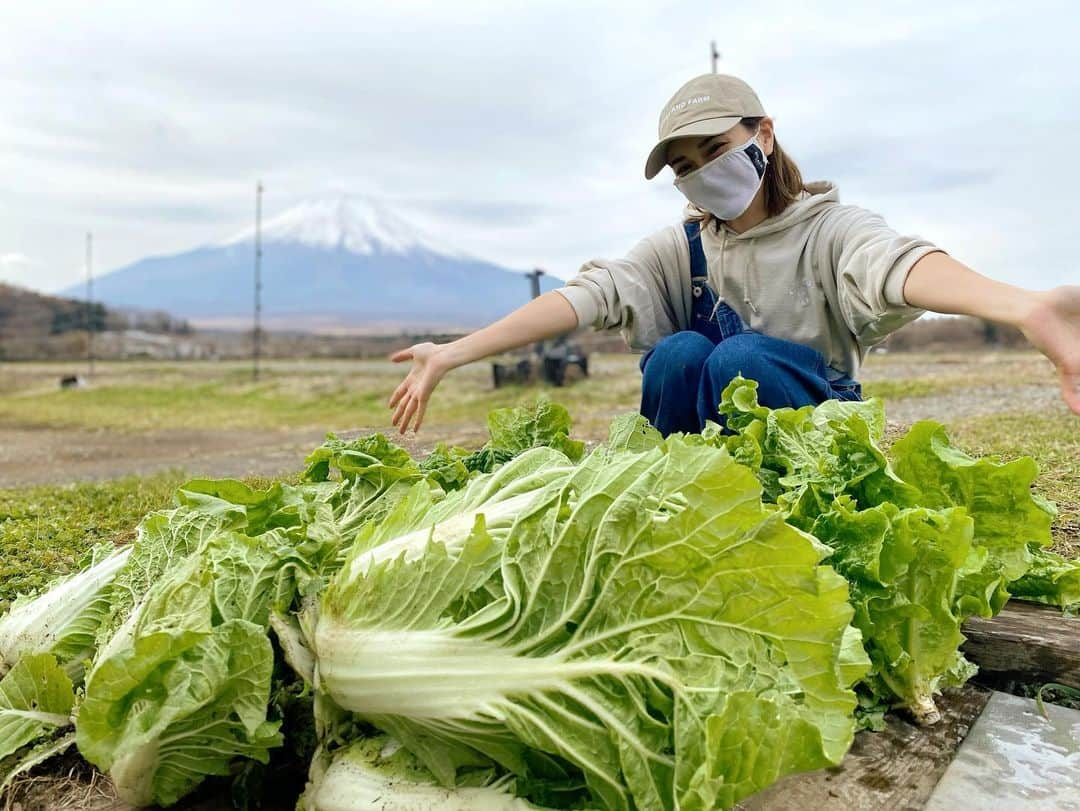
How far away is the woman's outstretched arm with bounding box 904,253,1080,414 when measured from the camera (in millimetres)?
2979

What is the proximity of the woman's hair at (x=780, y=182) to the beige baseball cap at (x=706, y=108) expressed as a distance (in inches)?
10.9

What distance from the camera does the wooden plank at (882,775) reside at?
269 cm

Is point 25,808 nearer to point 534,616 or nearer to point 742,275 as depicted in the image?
point 534,616

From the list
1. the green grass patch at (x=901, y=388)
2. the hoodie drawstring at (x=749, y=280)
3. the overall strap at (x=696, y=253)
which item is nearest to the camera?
the hoodie drawstring at (x=749, y=280)

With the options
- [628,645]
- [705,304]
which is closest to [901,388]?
[705,304]

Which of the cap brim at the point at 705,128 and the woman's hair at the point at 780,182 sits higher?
the cap brim at the point at 705,128

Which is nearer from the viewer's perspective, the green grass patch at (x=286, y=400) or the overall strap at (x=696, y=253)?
the overall strap at (x=696, y=253)

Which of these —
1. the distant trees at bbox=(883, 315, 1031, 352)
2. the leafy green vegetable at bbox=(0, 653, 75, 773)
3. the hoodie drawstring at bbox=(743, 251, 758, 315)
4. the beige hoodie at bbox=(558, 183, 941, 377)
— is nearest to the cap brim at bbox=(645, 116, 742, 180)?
the beige hoodie at bbox=(558, 183, 941, 377)

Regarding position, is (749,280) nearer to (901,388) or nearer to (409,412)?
(409,412)

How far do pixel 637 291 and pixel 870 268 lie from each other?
1.44 metres

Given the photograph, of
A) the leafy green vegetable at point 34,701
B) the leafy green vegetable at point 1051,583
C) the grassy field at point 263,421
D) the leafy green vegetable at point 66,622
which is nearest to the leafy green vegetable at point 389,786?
the leafy green vegetable at point 34,701

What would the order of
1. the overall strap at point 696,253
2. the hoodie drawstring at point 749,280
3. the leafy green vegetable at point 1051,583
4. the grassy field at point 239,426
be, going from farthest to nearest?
the grassy field at point 239,426 → the overall strap at point 696,253 → the hoodie drawstring at point 749,280 → the leafy green vegetable at point 1051,583

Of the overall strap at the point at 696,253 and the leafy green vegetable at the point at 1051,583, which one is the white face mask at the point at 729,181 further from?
the leafy green vegetable at the point at 1051,583

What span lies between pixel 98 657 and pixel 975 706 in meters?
3.13
